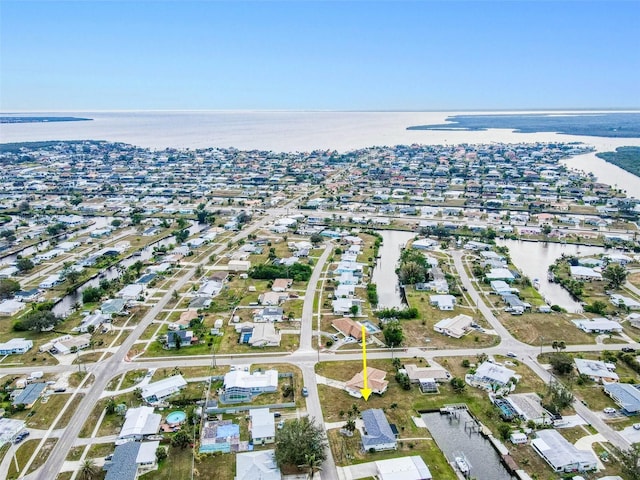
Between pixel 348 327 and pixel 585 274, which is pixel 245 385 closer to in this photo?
pixel 348 327

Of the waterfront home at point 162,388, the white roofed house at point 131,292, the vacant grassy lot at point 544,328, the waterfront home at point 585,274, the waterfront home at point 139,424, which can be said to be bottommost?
the waterfront home at point 139,424

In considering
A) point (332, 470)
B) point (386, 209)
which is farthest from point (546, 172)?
point (332, 470)

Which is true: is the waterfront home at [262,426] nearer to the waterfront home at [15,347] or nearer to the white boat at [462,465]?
the white boat at [462,465]

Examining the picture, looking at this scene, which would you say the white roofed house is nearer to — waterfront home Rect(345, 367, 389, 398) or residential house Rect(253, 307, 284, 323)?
residential house Rect(253, 307, 284, 323)

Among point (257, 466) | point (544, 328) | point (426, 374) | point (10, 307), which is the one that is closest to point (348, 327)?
point (426, 374)

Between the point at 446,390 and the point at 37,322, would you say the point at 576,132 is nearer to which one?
the point at 446,390

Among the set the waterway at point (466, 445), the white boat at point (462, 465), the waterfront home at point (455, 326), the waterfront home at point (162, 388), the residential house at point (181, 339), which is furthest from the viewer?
the waterfront home at point (455, 326)

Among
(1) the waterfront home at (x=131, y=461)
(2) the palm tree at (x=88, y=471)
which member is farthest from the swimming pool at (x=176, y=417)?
(2) the palm tree at (x=88, y=471)

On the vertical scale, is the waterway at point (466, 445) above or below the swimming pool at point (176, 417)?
below

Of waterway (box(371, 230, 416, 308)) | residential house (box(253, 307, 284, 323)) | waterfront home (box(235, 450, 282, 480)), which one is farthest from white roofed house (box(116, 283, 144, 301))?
waterfront home (box(235, 450, 282, 480))
